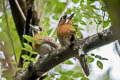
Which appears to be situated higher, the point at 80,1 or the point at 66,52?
the point at 80,1

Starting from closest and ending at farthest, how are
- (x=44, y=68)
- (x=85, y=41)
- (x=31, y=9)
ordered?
(x=85, y=41) < (x=44, y=68) < (x=31, y=9)

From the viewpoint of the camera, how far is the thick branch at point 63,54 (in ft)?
3.06

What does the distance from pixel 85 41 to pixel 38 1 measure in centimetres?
167

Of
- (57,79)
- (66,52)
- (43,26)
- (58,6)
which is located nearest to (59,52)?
(66,52)

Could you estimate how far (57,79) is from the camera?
1650 mm

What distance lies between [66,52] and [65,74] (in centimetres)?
67

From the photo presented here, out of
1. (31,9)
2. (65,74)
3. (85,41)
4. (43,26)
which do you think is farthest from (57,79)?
(43,26)

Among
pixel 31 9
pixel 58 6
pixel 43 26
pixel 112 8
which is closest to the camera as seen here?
pixel 112 8

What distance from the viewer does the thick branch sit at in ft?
3.06

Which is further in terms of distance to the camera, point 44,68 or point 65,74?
point 65,74

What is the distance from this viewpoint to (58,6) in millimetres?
3533

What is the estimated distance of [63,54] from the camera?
1104mm

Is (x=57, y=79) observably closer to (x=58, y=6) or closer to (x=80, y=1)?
(x=80, y=1)

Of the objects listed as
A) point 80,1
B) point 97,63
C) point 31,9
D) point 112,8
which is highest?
point 112,8
